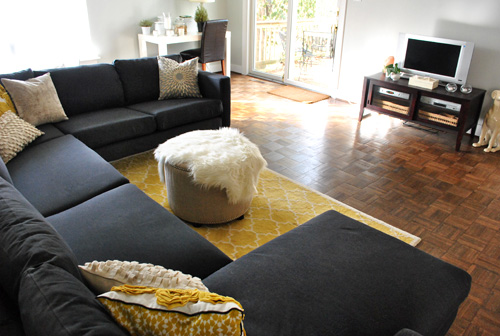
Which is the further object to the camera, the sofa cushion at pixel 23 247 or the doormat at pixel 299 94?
the doormat at pixel 299 94

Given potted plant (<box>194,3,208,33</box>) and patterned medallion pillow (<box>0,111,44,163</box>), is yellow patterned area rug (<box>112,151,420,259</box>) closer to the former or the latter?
patterned medallion pillow (<box>0,111,44,163</box>)

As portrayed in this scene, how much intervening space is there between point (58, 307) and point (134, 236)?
2.72 feet

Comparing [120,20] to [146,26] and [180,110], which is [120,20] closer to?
[146,26]

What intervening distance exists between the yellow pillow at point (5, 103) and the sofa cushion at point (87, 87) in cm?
40

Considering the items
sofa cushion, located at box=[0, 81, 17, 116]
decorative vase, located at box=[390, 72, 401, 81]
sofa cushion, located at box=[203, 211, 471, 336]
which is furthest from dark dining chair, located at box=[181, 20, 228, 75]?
sofa cushion, located at box=[203, 211, 471, 336]

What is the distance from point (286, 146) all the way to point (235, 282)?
2.42m

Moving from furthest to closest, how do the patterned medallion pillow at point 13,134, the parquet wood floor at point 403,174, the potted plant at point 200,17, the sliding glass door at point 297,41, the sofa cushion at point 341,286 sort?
the potted plant at point 200,17
the sliding glass door at point 297,41
the patterned medallion pillow at point 13,134
the parquet wood floor at point 403,174
the sofa cushion at point 341,286

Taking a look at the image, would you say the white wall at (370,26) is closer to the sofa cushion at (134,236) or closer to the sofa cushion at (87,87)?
the sofa cushion at (87,87)

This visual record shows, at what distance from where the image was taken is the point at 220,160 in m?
2.41

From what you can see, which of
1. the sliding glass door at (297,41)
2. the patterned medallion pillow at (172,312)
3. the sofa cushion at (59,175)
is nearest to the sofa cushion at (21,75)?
the sofa cushion at (59,175)

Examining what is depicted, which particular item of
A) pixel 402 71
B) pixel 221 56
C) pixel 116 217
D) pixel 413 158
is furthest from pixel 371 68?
pixel 116 217

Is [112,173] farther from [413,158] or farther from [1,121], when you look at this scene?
[413,158]

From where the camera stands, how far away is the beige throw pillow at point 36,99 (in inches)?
113

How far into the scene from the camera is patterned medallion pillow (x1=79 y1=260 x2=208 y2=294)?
120cm
